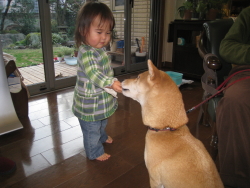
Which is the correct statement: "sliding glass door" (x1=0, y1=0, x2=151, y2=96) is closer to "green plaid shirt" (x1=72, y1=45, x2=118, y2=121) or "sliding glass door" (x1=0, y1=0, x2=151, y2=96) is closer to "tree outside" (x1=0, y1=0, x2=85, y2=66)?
"tree outside" (x1=0, y1=0, x2=85, y2=66)

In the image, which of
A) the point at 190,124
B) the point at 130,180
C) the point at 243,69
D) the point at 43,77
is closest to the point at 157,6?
the point at 43,77

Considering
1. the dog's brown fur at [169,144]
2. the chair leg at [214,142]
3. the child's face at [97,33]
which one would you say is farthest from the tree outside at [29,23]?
the chair leg at [214,142]

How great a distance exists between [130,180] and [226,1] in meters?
3.46

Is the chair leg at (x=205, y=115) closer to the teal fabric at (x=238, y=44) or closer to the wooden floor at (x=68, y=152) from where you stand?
the wooden floor at (x=68, y=152)

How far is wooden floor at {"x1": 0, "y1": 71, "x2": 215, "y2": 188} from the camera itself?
4.84 feet

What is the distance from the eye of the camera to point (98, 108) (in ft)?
5.02

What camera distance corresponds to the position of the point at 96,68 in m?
1.38

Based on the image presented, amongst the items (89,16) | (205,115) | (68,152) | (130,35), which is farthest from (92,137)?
(130,35)

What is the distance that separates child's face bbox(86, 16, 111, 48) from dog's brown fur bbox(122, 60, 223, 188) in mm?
438

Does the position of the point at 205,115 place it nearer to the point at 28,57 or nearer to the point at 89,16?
the point at 89,16

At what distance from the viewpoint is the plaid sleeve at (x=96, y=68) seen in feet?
4.25

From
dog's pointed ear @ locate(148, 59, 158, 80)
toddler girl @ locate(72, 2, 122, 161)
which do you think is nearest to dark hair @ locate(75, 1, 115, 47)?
toddler girl @ locate(72, 2, 122, 161)

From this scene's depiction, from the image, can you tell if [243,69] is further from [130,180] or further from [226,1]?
[226,1]

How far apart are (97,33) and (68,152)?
102cm
